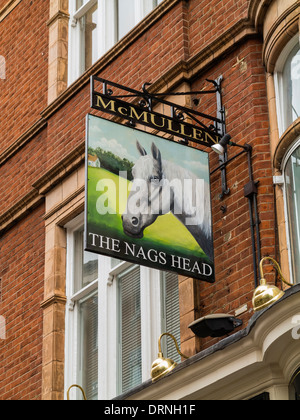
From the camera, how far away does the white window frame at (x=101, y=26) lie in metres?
14.4

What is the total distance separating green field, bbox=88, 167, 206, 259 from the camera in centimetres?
1060

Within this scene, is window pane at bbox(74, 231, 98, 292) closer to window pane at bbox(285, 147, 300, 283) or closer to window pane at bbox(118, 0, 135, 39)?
window pane at bbox(118, 0, 135, 39)

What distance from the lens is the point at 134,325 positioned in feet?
41.2

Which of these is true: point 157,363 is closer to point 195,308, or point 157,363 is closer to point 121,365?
point 195,308

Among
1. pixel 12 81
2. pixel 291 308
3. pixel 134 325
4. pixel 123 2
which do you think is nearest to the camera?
pixel 291 308

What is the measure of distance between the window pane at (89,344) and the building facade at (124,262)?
0.01 m

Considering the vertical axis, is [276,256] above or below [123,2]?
below

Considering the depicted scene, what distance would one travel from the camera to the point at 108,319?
13.0 m

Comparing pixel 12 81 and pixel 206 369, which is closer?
pixel 206 369

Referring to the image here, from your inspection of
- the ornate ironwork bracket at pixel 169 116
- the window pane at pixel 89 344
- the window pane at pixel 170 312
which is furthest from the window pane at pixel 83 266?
the ornate ironwork bracket at pixel 169 116

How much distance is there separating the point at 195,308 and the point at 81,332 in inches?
98.4

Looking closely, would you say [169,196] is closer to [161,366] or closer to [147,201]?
[147,201]

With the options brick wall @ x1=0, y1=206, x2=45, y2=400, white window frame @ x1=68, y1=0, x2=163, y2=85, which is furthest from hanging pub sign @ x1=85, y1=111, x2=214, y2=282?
brick wall @ x1=0, y1=206, x2=45, y2=400
